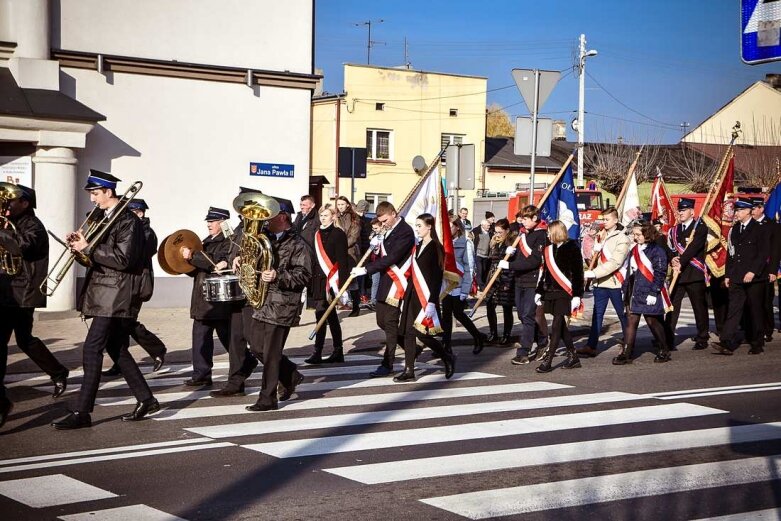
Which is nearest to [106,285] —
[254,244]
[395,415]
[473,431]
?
[254,244]

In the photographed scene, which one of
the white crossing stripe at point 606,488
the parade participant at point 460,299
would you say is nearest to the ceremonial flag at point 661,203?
the parade participant at point 460,299

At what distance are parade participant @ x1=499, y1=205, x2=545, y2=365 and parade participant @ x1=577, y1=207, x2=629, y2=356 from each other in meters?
0.79

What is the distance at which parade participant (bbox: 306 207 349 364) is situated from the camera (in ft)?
42.5

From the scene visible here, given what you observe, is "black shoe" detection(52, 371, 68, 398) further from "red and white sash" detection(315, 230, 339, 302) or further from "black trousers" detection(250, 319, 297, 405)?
"red and white sash" detection(315, 230, 339, 302)

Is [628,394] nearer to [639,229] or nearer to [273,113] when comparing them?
[639,229]

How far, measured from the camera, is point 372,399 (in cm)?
1043

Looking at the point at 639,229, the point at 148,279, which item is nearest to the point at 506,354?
the point at 639,229

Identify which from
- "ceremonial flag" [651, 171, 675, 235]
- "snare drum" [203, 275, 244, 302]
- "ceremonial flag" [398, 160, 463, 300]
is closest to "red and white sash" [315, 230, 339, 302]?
"ceremonial flag" [398, 160, 463, 300]

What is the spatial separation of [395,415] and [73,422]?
2.82m

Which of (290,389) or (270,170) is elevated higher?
(270,170)

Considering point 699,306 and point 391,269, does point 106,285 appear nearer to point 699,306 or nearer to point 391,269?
point 391,269

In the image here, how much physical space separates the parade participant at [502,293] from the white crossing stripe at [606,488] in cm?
700

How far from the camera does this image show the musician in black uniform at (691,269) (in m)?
14.8

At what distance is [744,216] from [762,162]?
3153 cm
